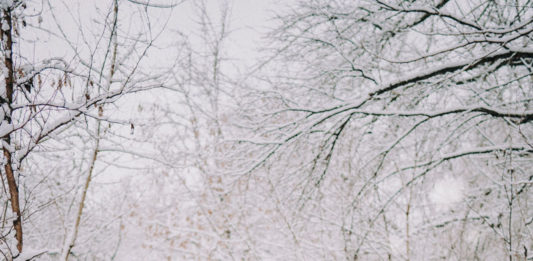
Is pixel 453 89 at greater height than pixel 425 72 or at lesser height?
greater

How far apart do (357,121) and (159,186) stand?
532cm

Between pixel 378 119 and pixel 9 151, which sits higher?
pixel 378 119

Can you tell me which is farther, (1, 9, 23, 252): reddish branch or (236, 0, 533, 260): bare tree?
(236, 0, 533, 260): bare tree

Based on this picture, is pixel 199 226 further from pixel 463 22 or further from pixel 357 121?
pixel 463 22

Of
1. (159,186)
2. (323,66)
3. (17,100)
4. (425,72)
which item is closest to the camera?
(17,100)

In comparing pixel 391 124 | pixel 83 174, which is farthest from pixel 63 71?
pixel 391 124

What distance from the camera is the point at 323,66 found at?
13.5 feet

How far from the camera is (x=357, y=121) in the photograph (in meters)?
4.22

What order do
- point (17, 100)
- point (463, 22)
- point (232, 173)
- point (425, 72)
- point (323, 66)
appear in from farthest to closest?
1. point (323, 66)
2. point (232, 173)
3. point (425, 72)
4. point (463, 22)
5. point (17, 100)

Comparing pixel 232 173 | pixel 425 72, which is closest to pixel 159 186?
pixel 232 173

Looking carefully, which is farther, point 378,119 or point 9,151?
point 378,119

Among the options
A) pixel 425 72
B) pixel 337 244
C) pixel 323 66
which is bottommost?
pixel 337 244

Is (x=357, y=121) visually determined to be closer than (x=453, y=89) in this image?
No

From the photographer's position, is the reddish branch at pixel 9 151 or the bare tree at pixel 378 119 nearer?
the reddish branch at pixel 9 151
